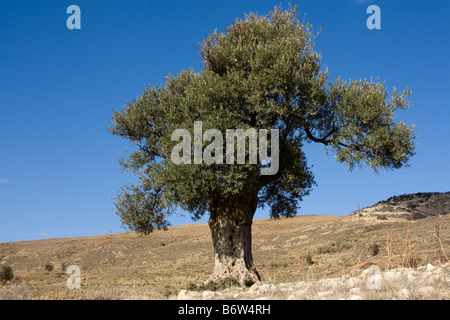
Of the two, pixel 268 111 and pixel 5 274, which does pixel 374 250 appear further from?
pixel 5 274

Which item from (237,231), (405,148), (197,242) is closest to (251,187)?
(237,231)

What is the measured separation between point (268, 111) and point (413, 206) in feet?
205

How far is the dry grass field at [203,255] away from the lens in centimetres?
2762

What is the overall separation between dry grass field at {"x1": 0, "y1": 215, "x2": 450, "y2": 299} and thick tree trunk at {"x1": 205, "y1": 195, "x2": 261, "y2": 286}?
98.2 inches

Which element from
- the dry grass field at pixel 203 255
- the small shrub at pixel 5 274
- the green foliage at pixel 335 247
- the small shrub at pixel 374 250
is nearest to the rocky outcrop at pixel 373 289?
the dry grass field at pixel 203 255

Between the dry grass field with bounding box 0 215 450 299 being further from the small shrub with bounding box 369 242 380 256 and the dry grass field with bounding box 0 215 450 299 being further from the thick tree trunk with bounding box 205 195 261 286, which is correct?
the thick tree trunk with bounding box 205 195 261 286

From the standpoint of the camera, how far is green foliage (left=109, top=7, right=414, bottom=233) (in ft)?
69.3

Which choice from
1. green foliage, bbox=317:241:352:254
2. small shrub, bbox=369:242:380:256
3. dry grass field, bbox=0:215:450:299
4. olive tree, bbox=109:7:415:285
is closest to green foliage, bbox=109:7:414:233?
olive tree, bbox=109:7:415:285

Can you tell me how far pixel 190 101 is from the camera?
A: 22422 millimetres

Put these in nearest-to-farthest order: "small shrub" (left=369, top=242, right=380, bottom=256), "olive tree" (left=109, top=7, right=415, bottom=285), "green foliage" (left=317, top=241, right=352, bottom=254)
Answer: "olive tree" (left=109, top=7, right=415, bottom=285), "small shrub" (left=369, top=242, right=380, bottom=256), "green foliage" (left=317, top=241, right=352, bottom=254)

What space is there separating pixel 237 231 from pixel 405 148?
9878 mm

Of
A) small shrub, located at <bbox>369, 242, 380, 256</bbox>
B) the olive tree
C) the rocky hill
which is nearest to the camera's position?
the olive tree

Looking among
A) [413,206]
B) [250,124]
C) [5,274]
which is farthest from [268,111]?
[413,206]
